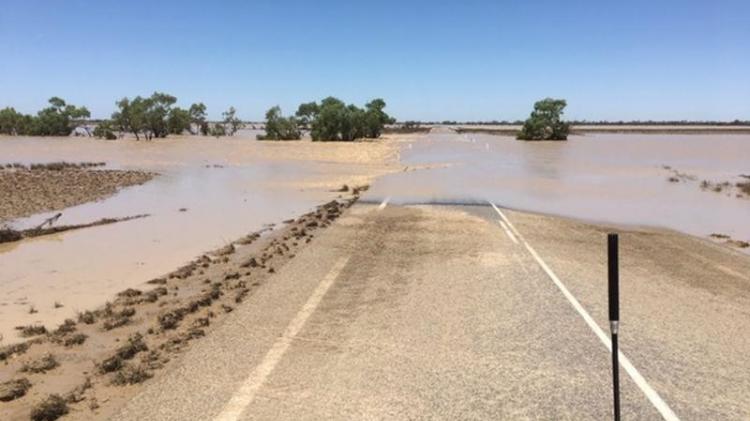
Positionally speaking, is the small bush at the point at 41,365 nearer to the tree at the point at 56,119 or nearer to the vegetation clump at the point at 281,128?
the vegetation clump at the point at 281,128

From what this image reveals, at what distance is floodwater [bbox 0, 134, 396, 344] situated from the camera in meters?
12.5

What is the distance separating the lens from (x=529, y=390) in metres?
6.63

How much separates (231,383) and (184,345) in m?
1.90

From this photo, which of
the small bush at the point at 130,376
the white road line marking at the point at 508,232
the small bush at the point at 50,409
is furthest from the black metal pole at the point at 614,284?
the white road line marking at the point at 508,232

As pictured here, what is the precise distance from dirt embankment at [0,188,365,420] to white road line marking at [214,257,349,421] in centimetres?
110

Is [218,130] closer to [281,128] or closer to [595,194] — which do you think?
[281,128]

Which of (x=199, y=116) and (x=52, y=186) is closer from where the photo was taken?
(x=52, y=186)

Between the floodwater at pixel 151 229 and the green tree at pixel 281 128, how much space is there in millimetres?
42283

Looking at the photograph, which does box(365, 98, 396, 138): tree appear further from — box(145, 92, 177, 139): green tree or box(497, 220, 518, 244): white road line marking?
box(497, 220, 518, 244): white road line marking

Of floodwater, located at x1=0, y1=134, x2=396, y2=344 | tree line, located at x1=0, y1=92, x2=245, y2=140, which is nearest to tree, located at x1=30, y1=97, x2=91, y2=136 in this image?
tree line, located at x1=0, y1=92, x2=245, y2=140

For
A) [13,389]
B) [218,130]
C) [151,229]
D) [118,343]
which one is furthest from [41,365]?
[218,130]

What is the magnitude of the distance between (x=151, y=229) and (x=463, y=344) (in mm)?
15147

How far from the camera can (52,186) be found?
119 feet

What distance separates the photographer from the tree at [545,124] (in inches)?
4277
